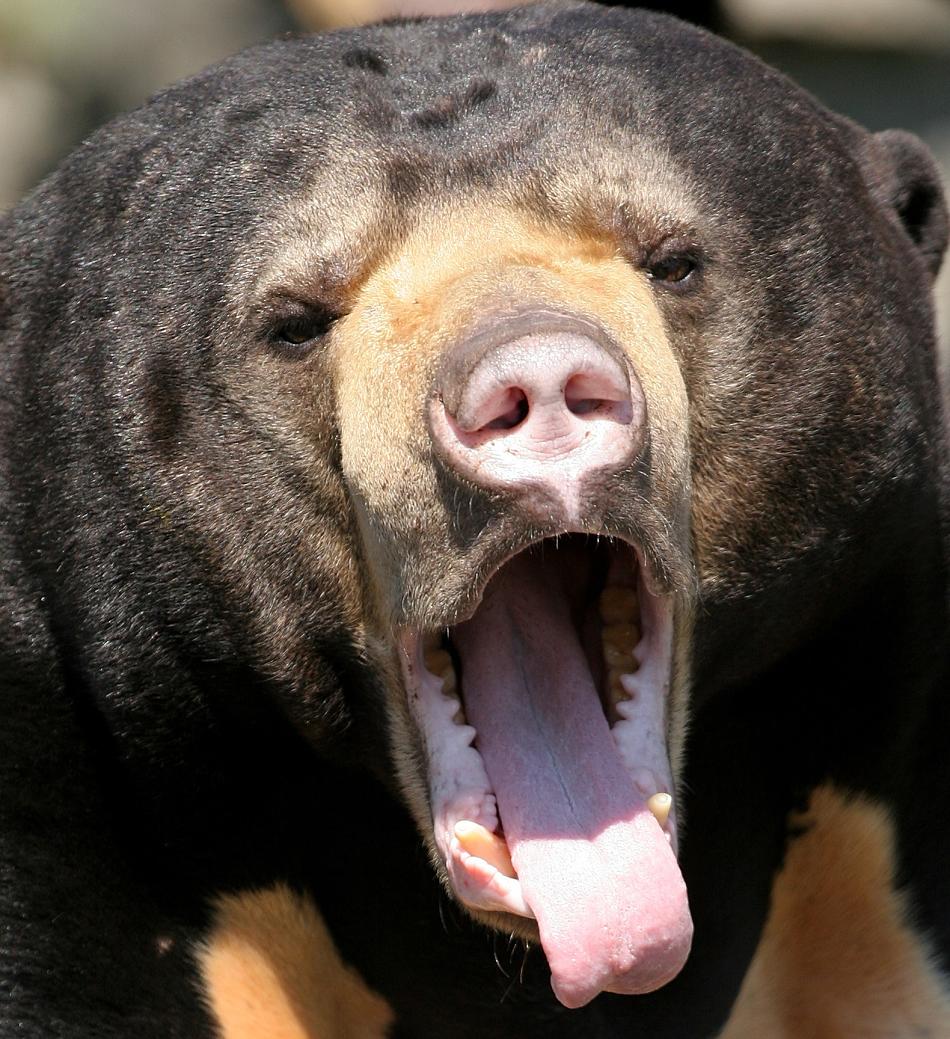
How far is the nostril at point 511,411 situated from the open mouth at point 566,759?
0.45 metres


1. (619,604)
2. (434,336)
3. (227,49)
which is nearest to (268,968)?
(619,604)

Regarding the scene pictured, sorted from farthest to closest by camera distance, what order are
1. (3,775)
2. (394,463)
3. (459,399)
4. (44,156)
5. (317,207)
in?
1. (44,156)
2. (3,775)
3. (317,207)
4. (394,463)
5. (459,399)

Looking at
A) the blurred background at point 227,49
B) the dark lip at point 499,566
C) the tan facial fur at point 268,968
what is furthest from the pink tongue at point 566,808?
the blurred background at point 227,49

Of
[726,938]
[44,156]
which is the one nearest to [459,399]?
[726,938]

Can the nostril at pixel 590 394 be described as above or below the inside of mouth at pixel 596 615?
above

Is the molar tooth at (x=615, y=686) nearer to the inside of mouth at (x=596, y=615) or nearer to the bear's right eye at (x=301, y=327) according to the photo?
the inside of mouth at (x=596, y=615)

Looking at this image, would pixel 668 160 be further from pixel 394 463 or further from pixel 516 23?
pixel 394 463

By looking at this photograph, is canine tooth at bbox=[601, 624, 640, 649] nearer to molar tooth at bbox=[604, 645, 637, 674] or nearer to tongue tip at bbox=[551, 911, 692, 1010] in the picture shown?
molar tooth at bbox=[604, 645, 637, 674]

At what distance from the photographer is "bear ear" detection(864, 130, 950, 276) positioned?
14.7 ft

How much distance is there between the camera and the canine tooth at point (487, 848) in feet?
11.1

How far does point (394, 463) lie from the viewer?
3398 mm

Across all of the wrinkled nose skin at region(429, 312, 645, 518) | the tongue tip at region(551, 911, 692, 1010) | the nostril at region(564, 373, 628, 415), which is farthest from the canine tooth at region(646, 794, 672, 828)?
the nostril at region(564, 373, 628, 415)

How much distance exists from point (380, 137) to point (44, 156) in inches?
342

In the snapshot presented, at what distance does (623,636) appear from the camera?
3719 millimetres
